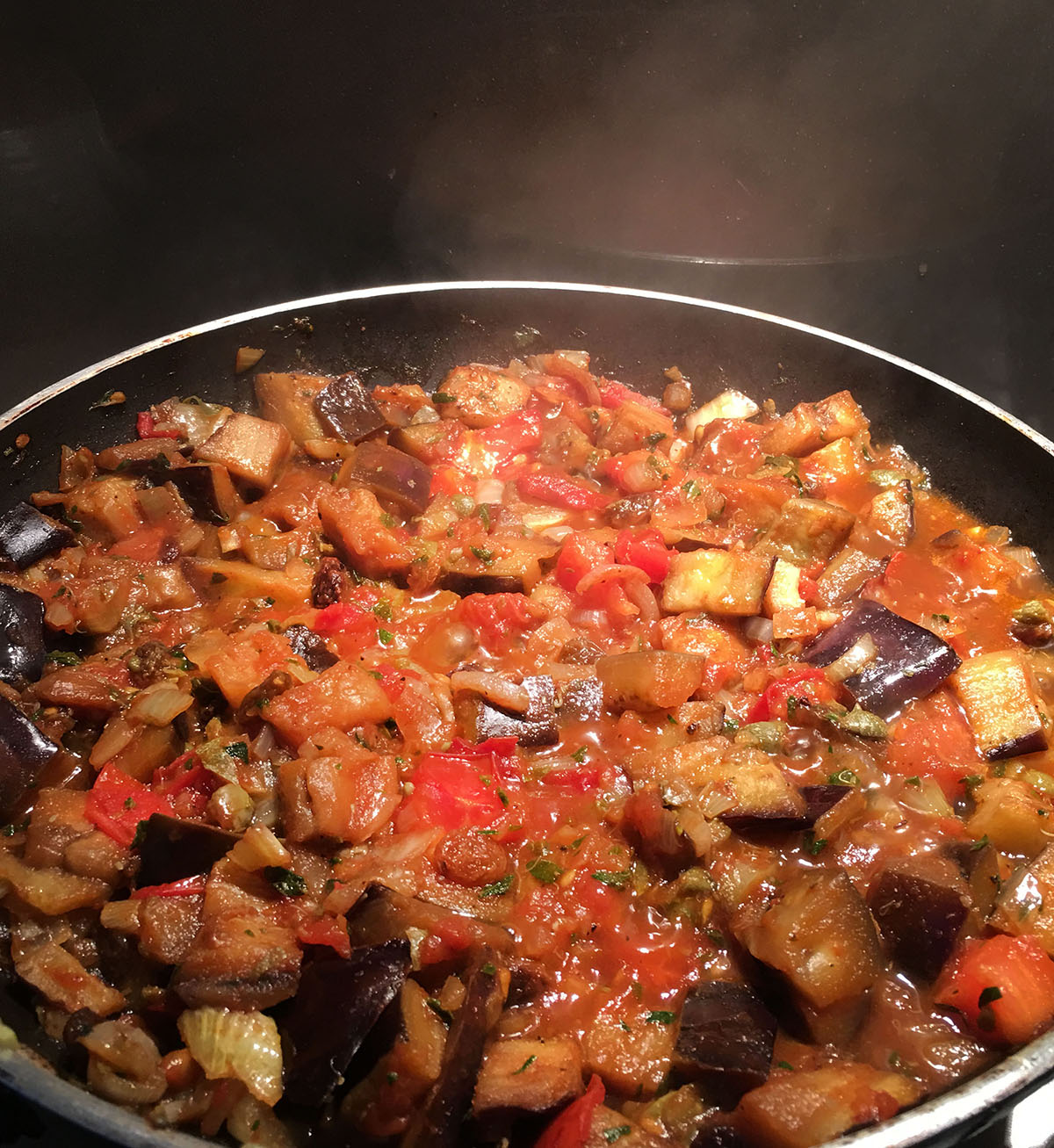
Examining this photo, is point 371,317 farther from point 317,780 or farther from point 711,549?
point 317,780

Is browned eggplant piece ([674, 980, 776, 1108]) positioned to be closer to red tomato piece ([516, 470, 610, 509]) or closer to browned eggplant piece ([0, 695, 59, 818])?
browned eggplant piece ([0, 695, 59, 818])

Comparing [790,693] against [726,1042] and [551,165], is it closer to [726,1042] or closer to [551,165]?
[726,1042]

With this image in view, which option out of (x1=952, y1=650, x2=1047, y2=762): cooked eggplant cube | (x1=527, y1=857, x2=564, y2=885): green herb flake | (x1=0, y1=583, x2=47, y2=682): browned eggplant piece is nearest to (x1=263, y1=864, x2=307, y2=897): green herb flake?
(x1=527, y1=857, x2=564, y2=885): green herb flake

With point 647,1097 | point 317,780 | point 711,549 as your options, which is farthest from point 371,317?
point 647,1097

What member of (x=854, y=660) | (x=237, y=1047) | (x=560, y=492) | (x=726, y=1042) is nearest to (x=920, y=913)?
(x=726, y=1042)

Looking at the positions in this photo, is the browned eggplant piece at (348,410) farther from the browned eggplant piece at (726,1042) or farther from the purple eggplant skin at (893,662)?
the browned eggplant piece at (726,1042)

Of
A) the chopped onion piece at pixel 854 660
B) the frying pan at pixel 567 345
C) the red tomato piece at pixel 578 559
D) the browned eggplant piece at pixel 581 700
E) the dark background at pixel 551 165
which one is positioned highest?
the dark background at pixel 551 165

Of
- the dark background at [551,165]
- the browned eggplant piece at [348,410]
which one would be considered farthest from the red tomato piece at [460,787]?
the dark background at [551,165]
